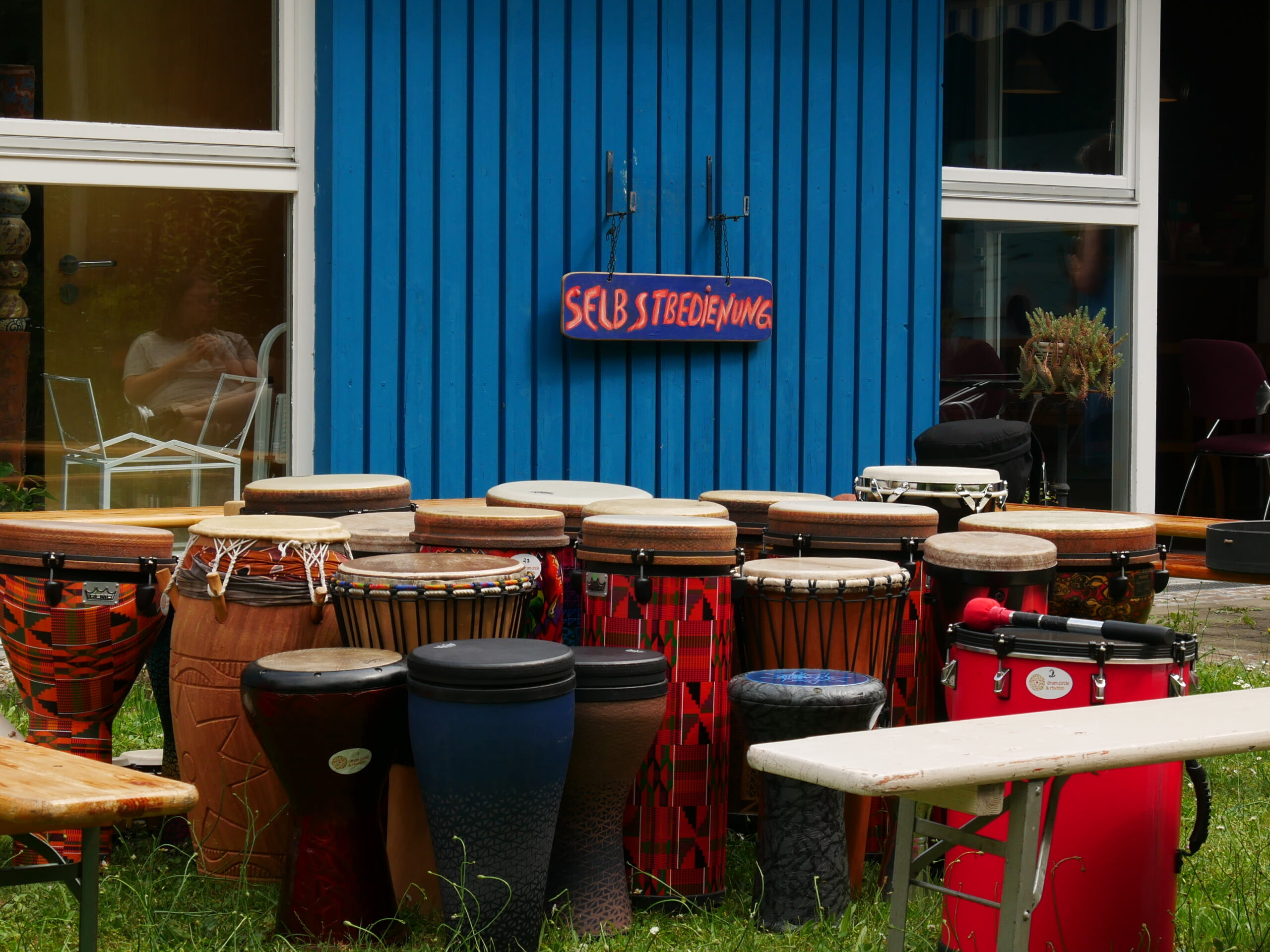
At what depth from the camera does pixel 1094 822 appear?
2598 millimetres

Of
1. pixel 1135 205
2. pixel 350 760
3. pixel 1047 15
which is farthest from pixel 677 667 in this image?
pixel 1047 15

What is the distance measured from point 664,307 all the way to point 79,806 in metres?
3.98

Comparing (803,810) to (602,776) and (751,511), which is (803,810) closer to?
(602,776)

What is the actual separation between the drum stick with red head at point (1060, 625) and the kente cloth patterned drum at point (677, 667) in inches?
22.9

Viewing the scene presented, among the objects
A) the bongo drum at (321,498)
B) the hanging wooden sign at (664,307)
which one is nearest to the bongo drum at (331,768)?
the bongo drum at (321,498)

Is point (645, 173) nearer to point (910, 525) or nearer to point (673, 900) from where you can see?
point (910, 525)

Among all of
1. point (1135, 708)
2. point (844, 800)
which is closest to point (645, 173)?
point (844, 800)

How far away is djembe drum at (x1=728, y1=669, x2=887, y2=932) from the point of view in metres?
2.94

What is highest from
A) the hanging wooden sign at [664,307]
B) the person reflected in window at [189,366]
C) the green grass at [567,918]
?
the hanging wooden sign at [664,307]

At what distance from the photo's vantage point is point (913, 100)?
631 centimetres

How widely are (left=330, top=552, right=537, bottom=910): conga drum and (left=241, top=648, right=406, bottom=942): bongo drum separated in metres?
0.09

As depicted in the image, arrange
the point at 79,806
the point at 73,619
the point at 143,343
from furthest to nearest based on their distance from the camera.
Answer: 1. the point at 143,343
2. the point at 73,619
3. the point at 79,806

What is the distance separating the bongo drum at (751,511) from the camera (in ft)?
12.4

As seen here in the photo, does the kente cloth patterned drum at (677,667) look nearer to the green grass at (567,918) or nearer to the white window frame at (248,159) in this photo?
the green grass at (567,918)
